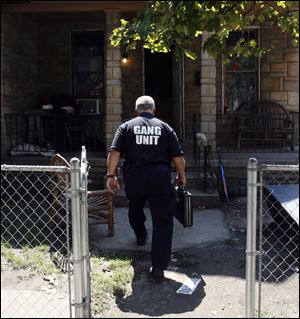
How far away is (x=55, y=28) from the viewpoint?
11.3 meters

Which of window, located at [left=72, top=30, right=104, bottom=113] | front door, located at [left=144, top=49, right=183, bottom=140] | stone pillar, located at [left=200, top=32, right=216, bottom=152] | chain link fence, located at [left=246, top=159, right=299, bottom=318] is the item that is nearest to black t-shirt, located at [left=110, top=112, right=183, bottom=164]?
chain link fence, located at [left=246, top=159, right=299, bottom=318]

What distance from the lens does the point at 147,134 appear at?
4.87 metres

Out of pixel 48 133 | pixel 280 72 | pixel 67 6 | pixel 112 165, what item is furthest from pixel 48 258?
pixel 280 72

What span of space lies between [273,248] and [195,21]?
3.30m

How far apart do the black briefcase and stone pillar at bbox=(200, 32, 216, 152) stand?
3601 mm

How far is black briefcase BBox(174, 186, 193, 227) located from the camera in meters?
5.05

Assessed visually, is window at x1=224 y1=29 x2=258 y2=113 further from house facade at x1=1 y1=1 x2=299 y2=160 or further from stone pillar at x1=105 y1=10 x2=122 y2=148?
stone pillar at x1=105 y1=10 x2=122 y2=148

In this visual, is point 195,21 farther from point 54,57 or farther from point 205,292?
point 54,57

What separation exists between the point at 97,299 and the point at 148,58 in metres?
7.88

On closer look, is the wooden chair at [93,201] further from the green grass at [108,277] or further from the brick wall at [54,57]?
the brick wall at [54,57]

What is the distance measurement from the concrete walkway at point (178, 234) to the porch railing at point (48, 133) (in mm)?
3176

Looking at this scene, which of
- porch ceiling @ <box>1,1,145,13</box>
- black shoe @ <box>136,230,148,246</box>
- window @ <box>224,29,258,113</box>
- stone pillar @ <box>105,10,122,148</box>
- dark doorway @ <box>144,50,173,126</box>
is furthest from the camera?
dark doorway @ <box>144,50,173,126</box>

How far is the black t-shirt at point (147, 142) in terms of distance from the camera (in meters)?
4.88

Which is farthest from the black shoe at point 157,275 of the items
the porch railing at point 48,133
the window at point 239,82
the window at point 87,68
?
the window at point 87,68
